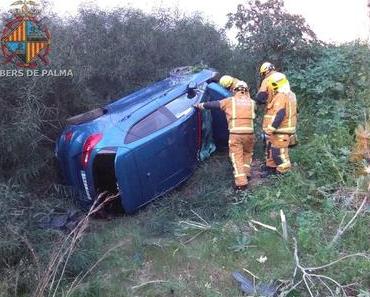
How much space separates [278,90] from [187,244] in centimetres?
240

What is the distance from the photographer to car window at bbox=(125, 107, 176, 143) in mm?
5552

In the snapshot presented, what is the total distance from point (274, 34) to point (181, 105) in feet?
8.38

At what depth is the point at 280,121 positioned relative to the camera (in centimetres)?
612

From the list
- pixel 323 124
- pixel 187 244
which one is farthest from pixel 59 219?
pixel 323 124

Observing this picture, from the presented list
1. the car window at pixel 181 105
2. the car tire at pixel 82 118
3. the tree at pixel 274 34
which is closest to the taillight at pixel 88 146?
the car tire at pixel 82 118

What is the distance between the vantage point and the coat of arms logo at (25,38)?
5793 mm

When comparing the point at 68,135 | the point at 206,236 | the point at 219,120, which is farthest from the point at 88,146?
the point at 219,120

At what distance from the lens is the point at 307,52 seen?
801 cm

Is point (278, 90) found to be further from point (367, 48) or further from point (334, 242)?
point (367, 48)

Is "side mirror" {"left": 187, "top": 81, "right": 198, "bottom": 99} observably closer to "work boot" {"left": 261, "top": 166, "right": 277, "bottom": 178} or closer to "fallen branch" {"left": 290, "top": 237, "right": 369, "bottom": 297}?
"work boot" {"left": 261, "top": 166, "right": 277, "bottom": 178}

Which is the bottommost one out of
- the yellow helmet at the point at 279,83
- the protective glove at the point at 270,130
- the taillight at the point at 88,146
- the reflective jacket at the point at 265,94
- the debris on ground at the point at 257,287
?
the debris on ground at the point at 257,287

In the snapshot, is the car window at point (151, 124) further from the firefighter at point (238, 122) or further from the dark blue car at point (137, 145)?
the firefighter at point (238, 122)

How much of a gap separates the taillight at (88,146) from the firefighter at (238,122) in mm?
1426

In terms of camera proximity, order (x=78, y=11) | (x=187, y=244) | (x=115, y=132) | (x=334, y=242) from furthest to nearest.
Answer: (x=78, y=11), (x=115, y=132), (x=187, y=244), (x=334, y=242)
